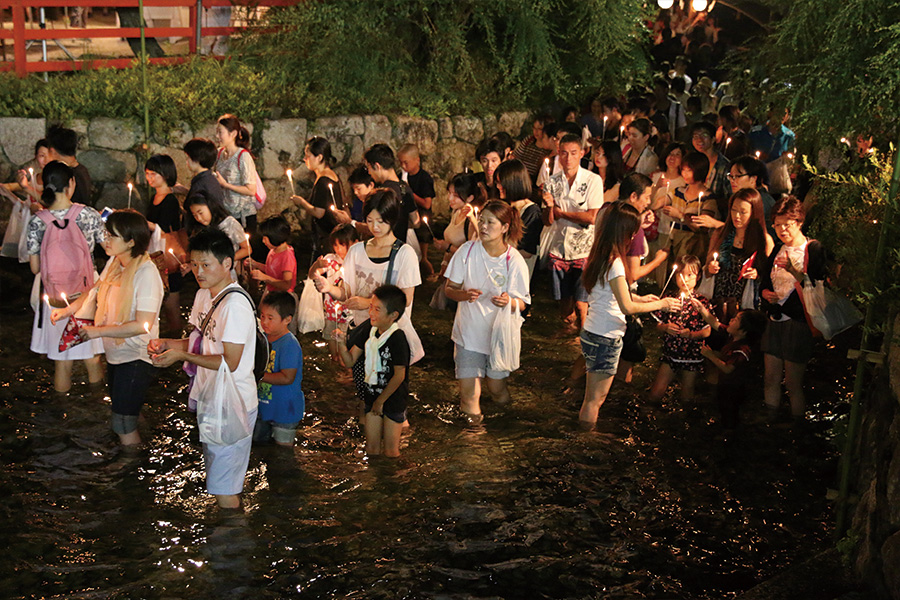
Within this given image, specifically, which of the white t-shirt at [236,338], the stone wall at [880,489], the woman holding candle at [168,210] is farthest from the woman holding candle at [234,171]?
the stone wall at [880,489]

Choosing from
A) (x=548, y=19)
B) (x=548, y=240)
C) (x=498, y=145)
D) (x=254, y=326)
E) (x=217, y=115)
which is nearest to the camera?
(x=254, y=326)

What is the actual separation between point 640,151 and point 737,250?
3.72 meters

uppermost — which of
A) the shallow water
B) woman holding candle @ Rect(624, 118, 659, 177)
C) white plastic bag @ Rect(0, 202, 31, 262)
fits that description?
woman holding candle @ Rect(624, 118, 659, 177)

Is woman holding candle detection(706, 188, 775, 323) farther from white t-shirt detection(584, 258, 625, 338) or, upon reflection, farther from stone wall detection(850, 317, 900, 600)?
stone wall detection(850, 317, 900, 600)

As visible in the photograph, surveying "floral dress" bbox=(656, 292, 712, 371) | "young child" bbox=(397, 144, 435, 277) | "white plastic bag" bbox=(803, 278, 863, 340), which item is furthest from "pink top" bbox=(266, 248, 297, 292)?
"white plastic bag" bbox=(803, 278, 863, 340)

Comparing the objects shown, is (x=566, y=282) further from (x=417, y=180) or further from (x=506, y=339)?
(x=506, y=339)

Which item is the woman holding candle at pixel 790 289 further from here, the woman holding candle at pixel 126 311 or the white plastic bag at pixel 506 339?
the woman holding candle at pixel 126 311

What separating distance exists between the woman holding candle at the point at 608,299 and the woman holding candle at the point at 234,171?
407 centimetres

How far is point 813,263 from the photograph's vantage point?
647 cm

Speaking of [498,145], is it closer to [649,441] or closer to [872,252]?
[649,441]

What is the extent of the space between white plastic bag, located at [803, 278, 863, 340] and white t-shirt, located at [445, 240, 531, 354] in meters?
2.04

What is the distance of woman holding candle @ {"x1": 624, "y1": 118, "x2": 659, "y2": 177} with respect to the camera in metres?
10.6

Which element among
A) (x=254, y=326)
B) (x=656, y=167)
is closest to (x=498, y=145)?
(x=656, y=167)

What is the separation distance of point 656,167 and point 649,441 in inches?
182
